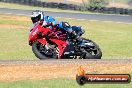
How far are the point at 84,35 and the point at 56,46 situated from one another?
12545 mm

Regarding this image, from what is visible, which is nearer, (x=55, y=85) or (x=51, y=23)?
(x=55, y=85)

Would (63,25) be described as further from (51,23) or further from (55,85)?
(55,85)

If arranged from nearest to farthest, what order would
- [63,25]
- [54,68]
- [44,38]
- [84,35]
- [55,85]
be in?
[55,85] < [54,68] < [44,38] < [63,25] < [84,35]

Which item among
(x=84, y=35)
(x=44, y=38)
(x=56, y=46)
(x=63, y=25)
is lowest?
(x=84, y=35)

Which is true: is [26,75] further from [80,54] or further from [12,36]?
[12,36]

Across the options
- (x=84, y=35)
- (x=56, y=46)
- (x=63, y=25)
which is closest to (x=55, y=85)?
(x=56, y=46)

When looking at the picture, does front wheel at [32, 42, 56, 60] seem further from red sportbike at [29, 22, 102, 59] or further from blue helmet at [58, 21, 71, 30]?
blue helmet at [58, 21, 71, 30]

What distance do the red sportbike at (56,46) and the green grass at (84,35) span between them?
9.20 ft

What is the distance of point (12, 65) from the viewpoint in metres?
9.84

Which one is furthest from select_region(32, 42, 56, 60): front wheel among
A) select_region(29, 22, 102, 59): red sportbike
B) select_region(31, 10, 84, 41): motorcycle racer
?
select_region(31, 10, 84, 41): motorcycle racer

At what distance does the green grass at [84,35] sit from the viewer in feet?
53.4

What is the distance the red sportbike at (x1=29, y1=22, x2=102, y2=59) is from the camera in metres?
12.0

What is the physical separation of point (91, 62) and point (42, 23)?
8.73ft

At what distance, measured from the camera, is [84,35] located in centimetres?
2470
